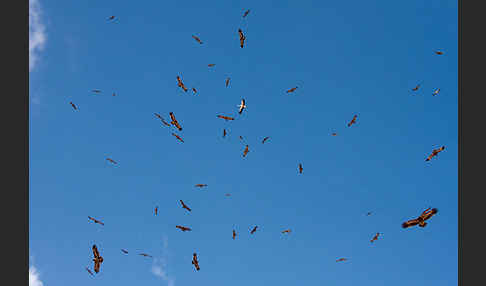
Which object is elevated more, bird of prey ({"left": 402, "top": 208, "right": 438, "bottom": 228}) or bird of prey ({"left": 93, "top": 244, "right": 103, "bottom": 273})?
bird of prey ({"left": 402, "top": 208, "right": 438, "bottom": 228})

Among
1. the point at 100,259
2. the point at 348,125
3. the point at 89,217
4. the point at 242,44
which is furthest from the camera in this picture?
the point at 348,125

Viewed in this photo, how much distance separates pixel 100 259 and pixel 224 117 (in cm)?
1206

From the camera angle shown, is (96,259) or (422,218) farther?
(96,259)

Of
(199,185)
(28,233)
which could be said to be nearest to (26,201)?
(28,233)

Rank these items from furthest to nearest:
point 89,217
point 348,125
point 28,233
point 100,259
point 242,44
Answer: point 348,125, point 242,44, point 89,217, point 100,259, point 28,233

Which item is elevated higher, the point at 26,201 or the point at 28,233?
the point at 26,201

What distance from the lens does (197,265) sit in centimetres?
2467

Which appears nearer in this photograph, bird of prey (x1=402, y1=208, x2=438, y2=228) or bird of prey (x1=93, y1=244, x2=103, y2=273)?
bird of prey (x1=402, y1=208, x2=438, y2=228)

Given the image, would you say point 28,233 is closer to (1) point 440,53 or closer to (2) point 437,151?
(2) point 437,151

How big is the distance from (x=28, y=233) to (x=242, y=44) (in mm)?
17512

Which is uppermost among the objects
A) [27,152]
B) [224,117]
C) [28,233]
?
[224,117]

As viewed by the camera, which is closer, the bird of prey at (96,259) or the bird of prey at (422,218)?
the bird of prey at (422,218)

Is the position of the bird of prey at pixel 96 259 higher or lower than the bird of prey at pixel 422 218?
lower

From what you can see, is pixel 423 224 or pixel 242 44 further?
pixel 242 44
